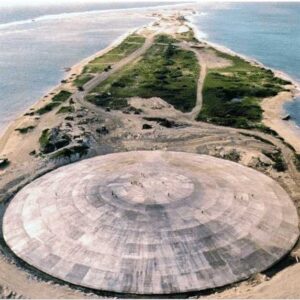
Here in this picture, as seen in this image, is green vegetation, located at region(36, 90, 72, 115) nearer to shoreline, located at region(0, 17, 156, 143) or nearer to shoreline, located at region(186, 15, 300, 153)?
shoreline, located at region(0, 17, 156, 143)

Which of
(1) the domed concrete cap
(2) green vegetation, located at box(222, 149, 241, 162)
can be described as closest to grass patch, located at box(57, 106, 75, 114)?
(1) the domed concrete cap

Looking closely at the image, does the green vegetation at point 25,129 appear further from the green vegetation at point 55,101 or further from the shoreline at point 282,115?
the shoreline at point 282,115

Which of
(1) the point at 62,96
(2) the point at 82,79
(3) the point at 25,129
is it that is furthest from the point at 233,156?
(2) the point at 82,79

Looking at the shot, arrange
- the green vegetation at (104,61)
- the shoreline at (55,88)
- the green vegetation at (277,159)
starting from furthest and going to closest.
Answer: the green vegetation at (104,61), the shoreline at (55,88), the green vegetation at (277,159)

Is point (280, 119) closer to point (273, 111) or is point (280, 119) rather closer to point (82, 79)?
point (273, 111)

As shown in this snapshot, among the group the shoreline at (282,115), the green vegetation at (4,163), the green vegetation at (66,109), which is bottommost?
the shoreline at (282,115)

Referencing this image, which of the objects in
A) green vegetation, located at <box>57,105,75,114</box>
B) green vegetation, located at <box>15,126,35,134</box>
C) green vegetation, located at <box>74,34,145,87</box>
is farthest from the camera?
green vegetation, located at <box>74,34,145,87</box>

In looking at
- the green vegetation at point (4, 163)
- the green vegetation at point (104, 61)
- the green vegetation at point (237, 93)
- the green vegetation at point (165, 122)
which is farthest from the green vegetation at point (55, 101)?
the green vegetation at point (237, 93)
